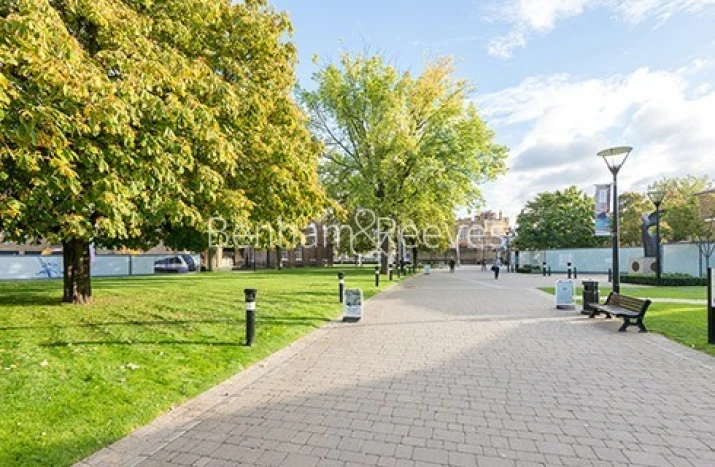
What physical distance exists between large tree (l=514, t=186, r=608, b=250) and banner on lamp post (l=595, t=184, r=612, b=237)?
1524 inches

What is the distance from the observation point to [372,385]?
5438mm

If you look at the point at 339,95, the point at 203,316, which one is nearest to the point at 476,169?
the point at 339,95

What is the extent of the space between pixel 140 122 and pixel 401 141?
68.8ft

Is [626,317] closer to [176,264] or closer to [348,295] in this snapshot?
[348,295]

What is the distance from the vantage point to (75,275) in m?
11.0

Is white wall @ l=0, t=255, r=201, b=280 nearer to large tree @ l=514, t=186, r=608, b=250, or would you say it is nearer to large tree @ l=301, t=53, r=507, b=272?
large tree @ l=301, t=53, r=507, b=272

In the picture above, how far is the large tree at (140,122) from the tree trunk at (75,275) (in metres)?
0.03

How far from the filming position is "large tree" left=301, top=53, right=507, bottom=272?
2631cm

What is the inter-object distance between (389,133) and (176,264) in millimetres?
22015

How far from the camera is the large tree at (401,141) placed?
26.3 m

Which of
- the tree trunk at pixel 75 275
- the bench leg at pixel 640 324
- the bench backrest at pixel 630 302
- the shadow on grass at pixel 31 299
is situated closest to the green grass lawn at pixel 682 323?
the bench leg at pixel 640 324

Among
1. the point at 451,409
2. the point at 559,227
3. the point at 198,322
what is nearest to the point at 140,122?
the point at 198,322

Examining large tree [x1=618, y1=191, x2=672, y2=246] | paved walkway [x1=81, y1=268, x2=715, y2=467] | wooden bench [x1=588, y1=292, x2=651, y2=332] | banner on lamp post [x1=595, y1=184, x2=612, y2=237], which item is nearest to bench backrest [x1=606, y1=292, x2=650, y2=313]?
wooden bench [x1=588, y1=292, x2=651, y2=332]

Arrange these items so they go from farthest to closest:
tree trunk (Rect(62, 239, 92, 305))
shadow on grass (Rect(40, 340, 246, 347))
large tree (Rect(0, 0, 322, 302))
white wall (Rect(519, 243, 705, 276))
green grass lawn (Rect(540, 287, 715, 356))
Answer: white wall (Rect(519, 243, 705, 276))
tree trunk (Rect(62, 239, 92, 305))
green grass lawn (Rect(540, 287, 715, 356))
shadow on grass (Rect(40, 340, 246, 347))
large tree (Rect(0, 0, 322, 302))
